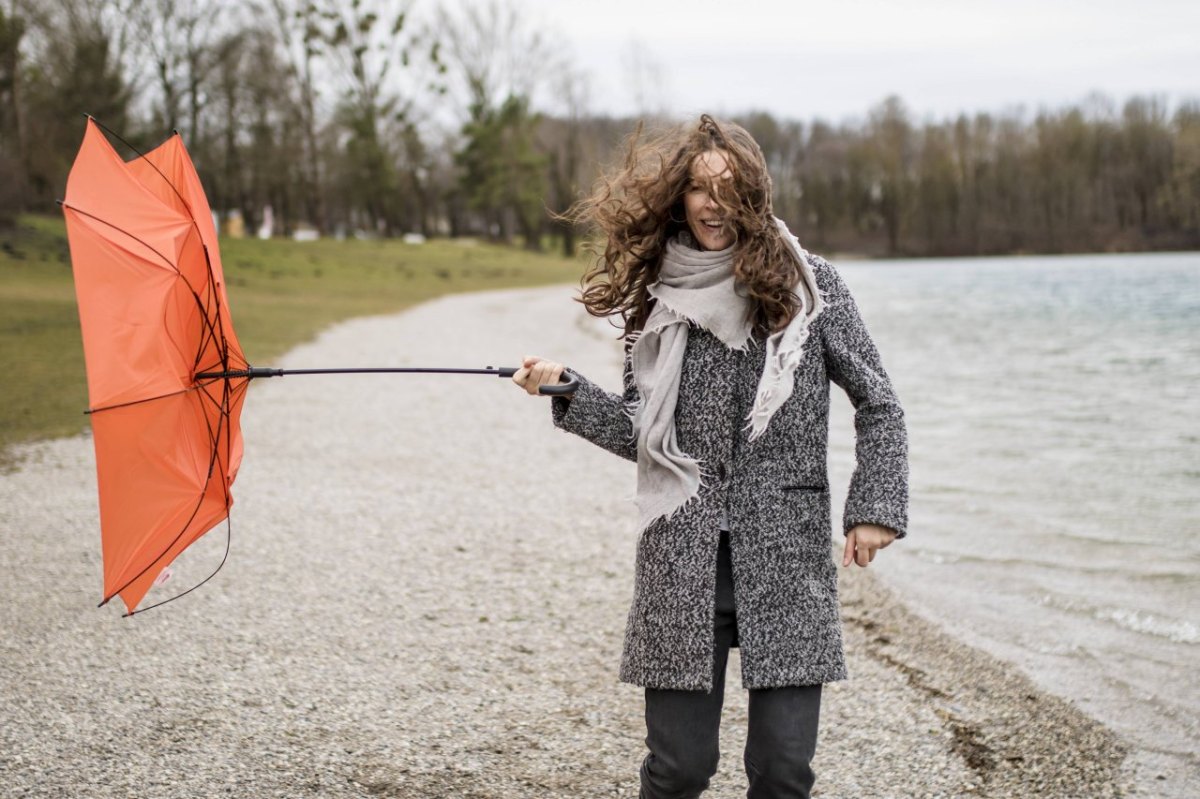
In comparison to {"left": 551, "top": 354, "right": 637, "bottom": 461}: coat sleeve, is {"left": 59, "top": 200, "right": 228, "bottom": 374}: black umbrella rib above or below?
above

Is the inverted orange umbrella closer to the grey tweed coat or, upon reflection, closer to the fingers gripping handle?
the fingers gripping handle

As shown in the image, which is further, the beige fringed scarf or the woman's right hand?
the woman's right hand

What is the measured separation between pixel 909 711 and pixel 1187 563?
4.00 metres

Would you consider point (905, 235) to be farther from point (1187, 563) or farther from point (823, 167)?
point (1187, 563)

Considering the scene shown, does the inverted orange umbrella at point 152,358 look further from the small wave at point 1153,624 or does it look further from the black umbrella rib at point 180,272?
the small wave at point 1153,624

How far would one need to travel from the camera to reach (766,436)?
261 centimetres

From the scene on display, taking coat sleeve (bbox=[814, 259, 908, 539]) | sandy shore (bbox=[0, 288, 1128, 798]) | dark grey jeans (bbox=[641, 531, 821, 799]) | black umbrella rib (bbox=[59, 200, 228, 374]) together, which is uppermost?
black umbrella rib (bbox=[59, 200, 228, 374])

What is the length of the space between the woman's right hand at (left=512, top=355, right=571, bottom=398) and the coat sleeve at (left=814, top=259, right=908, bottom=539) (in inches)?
26.6

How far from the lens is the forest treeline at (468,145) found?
3102 centimetres


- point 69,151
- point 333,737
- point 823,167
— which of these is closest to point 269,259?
point 69,151

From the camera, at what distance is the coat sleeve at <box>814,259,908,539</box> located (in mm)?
2598

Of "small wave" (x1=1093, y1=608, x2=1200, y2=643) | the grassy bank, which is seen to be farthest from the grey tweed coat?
the grassy bank

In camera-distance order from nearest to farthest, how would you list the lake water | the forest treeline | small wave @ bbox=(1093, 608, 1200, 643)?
the lake water
small wave @ bbox=(1093, 608, 1200, 643)
the forest treeline

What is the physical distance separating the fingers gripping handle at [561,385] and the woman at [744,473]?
0.17 ft
